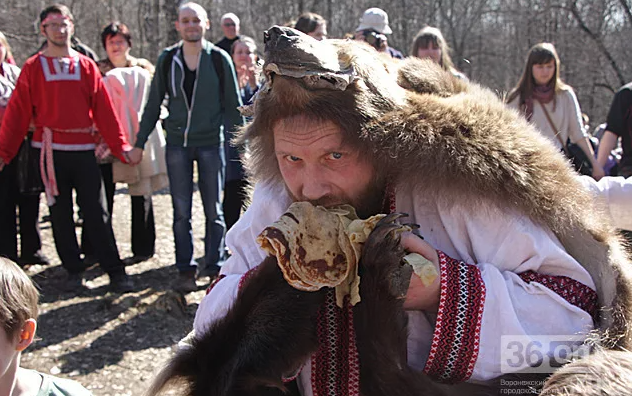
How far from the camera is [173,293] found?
457 cm

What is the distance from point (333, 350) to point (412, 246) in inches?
16.4

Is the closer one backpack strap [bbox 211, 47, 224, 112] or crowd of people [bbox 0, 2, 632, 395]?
crowd of people [bbox 0, 2, 632, 395]

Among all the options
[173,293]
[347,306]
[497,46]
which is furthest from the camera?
[497,46]

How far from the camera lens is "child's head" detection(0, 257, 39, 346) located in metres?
1.96

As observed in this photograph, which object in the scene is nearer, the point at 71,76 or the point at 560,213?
the point at 560,213

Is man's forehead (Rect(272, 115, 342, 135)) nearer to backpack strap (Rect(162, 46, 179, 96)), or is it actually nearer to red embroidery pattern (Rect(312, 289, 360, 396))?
red embroidery pattern (Rect(312, 289, 360, 396))

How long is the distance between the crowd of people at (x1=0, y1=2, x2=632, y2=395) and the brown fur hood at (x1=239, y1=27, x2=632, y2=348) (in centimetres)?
3

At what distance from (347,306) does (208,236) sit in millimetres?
3429

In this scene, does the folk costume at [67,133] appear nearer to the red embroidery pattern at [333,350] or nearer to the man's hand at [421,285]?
the red embroidery pattern at [333,350]

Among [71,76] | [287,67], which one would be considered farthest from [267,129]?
[71,76]

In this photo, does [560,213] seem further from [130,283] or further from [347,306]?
[130,283]

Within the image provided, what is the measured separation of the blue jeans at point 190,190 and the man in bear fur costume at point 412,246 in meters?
3.13

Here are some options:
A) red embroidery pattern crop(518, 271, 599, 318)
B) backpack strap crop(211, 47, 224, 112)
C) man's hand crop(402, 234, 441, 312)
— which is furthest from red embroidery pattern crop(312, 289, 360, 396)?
backpack strap crop(211, 47, 224, 112)

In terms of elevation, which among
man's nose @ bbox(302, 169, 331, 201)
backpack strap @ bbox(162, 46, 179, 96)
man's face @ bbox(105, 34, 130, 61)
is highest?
man's face @ bbox(105, 34, 130, 61)
